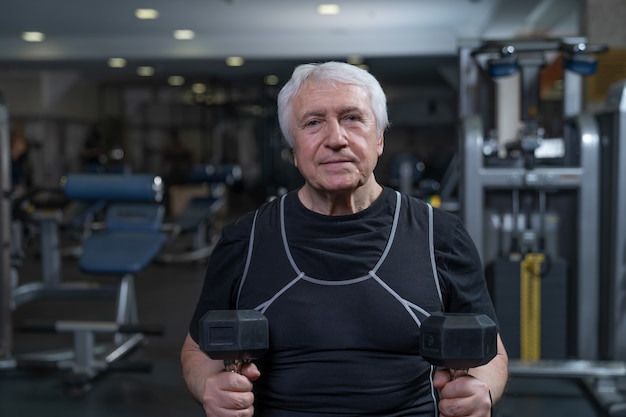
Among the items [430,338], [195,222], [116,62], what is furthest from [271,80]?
[430,338]

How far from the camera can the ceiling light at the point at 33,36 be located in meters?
9.71

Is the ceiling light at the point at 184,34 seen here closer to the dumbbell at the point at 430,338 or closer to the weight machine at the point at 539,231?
the weight machine at the point at 539,231

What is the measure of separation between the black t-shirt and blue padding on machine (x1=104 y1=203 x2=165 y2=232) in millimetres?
2493

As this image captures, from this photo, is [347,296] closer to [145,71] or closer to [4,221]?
[4,221]

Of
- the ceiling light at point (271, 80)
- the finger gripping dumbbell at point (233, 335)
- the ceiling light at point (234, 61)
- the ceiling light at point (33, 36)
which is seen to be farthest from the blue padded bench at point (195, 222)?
the ceiling light at point (271, 80)

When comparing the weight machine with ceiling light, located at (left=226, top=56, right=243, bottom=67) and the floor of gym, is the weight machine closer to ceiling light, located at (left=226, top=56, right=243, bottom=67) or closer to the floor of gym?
the floor of gym

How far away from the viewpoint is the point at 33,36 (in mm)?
9883

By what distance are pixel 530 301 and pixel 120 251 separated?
1.89m

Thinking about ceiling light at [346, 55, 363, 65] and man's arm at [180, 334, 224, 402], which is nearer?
man's arm at [180, 334, 224, 402]

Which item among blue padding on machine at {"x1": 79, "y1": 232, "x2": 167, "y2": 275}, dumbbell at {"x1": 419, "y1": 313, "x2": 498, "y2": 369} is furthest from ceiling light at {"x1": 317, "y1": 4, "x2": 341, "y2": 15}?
dumbbell at {"x1": 419, "y1": 313, "x2": 498, "y2": 369}

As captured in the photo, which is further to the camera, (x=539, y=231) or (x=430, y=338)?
(x=539, y=231)

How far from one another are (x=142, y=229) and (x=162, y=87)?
1152cm

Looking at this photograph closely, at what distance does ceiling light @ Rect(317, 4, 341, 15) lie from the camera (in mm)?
8000

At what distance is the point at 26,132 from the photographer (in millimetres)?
12406
